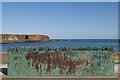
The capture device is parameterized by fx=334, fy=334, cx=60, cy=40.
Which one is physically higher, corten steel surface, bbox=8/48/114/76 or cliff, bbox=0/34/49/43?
cliff, bbox=0/34/49/43

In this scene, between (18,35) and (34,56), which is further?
(18,35)

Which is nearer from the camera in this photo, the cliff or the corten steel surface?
the corten steel surface

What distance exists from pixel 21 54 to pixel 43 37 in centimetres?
16022

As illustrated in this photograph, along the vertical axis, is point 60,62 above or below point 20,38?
below

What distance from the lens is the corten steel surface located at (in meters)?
18.5

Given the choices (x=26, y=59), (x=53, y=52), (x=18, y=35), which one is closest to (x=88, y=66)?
(x=53, y=52)

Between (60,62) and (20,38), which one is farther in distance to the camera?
(20,38)

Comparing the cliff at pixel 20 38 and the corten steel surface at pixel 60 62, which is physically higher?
the cliff at pixel 20 38

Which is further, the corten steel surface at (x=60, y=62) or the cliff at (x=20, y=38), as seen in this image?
the cliff at (x=20, y=38)

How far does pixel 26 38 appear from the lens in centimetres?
16400

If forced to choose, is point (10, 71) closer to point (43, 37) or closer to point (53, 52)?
point (53, 52)

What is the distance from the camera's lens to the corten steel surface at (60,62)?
18469 mm

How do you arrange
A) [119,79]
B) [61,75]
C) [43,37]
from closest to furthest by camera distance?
[119,79], [61,75], [43,37]

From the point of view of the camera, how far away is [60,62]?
18609 mm
